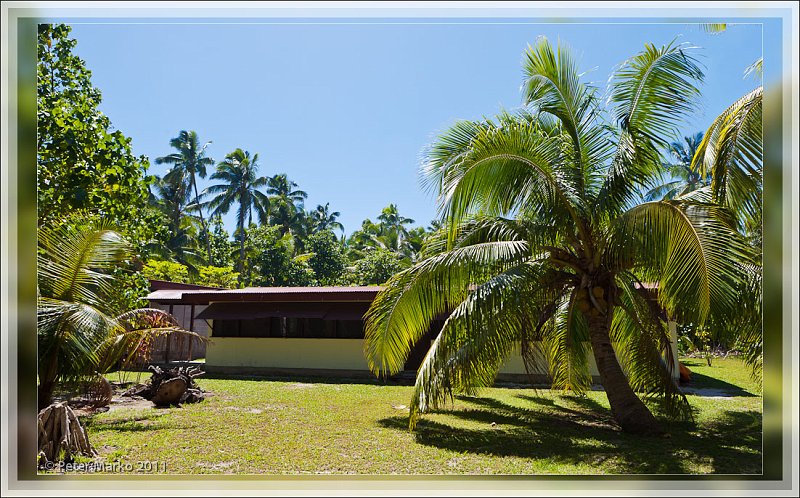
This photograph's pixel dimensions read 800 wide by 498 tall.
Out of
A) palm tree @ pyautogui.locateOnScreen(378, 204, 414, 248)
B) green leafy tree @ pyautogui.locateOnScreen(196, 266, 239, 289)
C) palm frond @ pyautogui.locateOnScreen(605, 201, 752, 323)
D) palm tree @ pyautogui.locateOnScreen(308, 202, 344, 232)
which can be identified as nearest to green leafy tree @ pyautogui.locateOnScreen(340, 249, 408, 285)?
green leafy tree @ pyautogui.locateOnScreen(196, 266, 239, 289)

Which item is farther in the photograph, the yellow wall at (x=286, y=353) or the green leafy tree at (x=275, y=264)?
the green leafy tree at (x=275, y=264)

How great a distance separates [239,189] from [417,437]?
3427cm

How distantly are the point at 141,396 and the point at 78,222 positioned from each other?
17.9 ft

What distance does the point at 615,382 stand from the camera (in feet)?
27.7

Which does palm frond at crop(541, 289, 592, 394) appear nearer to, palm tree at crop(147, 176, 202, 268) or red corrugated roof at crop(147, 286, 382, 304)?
red corrugated roof at crop(147, 286, 382, 304)

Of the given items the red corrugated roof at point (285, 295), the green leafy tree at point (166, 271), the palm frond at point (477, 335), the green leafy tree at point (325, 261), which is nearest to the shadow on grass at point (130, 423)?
the palm frond at point (477, 335)

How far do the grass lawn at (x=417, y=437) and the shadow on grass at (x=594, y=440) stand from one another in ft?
0.05

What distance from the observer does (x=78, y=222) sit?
779 cm

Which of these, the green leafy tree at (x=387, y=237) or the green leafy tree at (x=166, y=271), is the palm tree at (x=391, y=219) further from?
the green leafy tree at (x=166, y=271)

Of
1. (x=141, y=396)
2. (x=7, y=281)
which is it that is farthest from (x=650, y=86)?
(x=141, y=396)

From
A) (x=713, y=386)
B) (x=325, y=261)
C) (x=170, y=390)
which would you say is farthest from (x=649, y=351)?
(x=325, y=261)

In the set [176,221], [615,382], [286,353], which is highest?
[176,221]

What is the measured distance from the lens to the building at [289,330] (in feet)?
51.8

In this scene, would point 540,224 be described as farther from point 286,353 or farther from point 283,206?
point 283,206
